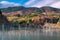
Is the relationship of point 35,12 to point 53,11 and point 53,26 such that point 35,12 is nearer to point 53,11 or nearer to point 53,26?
point 53,11

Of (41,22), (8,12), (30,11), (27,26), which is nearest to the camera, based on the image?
(27,26)

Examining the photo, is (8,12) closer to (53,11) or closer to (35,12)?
(35,12)

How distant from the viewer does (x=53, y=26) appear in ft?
121

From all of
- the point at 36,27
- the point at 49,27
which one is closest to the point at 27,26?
the point at 36,27

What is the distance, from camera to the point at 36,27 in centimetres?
3534

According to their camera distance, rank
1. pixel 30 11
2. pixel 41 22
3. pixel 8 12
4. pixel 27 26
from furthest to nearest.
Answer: pixel 30 11 → pixel 8 12 → pixel 41 22 → pixel 27 26

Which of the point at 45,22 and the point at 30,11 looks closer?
the point at 45,22

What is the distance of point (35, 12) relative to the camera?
46.8 m

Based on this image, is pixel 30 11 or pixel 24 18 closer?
pixel 24 18

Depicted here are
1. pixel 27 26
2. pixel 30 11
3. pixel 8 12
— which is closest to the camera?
pixel 27 26

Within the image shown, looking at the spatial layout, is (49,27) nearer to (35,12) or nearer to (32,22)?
(32,22)

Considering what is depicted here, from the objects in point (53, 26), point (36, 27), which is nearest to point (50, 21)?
point (53, 26)

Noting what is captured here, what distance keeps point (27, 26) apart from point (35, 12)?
12.1 meters

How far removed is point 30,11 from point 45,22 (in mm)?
11887
